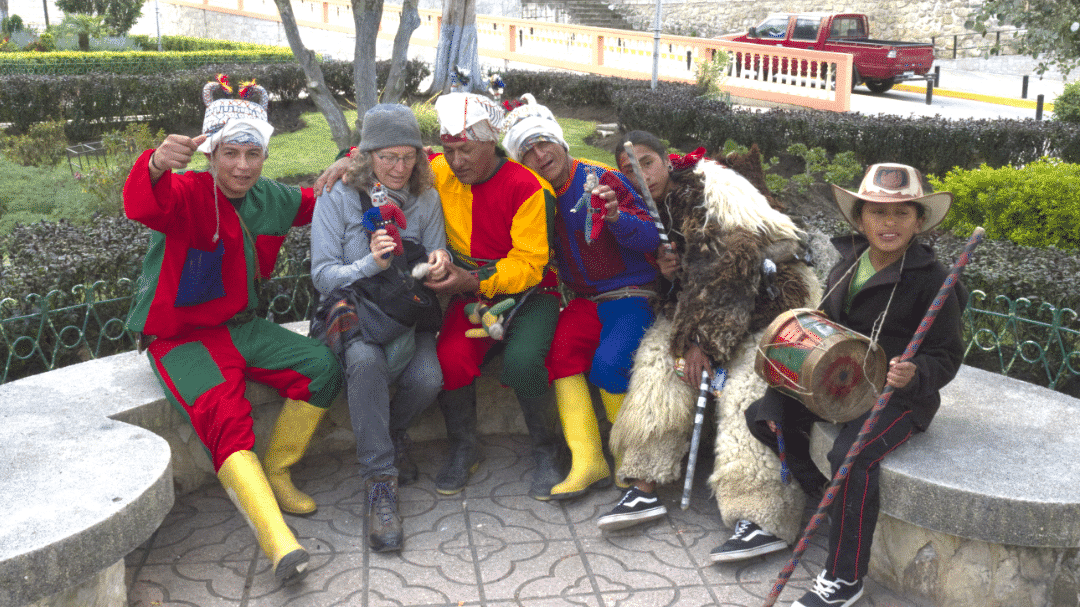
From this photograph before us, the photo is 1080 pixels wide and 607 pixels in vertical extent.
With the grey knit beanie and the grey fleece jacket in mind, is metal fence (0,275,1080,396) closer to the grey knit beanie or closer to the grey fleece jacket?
the grey fleece jacket

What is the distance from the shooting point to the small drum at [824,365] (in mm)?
3209

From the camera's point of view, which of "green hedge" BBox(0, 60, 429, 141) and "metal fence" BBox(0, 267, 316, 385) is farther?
"green hedge" BBox(0, 60, 429, 141)

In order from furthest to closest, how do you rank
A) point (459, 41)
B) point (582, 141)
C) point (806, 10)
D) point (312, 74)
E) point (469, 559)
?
point (806, 10) → point (582, 141) → point (459, 41) → point (312, 74) → point (469, 559)

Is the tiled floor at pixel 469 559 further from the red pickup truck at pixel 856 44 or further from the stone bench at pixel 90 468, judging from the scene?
the red pickup truck at pixel 856 44

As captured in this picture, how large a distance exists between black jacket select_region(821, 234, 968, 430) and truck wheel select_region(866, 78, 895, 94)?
716 inches

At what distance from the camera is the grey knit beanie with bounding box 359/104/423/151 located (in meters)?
3.91

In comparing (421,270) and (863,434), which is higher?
(421,270)

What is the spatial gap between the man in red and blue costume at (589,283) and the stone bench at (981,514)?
0.97 meters

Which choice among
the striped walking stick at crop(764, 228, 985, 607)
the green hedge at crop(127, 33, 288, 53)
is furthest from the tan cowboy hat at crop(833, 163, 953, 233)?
the green hedge at crop(127, 33, 288, 53)

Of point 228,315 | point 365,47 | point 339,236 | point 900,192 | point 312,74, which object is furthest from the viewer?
point 365,47

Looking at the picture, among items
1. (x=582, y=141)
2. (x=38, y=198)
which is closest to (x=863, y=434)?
(x=38, y=198)

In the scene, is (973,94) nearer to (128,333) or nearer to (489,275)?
(489,275)

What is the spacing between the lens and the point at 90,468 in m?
3.20

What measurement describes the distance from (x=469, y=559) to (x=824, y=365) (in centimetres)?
153
